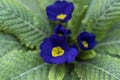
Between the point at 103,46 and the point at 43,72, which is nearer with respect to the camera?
the point at 43,72

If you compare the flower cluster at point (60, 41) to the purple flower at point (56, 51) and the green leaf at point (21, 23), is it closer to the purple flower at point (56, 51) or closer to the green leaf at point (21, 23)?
the purple flower at point (56, 51)

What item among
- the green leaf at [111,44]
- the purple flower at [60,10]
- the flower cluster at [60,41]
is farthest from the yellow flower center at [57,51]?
the green leaf at [111,44]

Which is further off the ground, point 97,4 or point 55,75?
point 97,4

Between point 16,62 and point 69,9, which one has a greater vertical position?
point 69,9

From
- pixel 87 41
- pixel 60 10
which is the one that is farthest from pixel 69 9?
pixel 87 41

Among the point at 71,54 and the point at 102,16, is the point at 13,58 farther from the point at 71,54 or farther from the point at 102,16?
the point at 102,16

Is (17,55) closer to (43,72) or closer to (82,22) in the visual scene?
(43,72)

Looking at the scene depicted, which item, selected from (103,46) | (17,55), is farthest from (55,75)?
(103,46)
